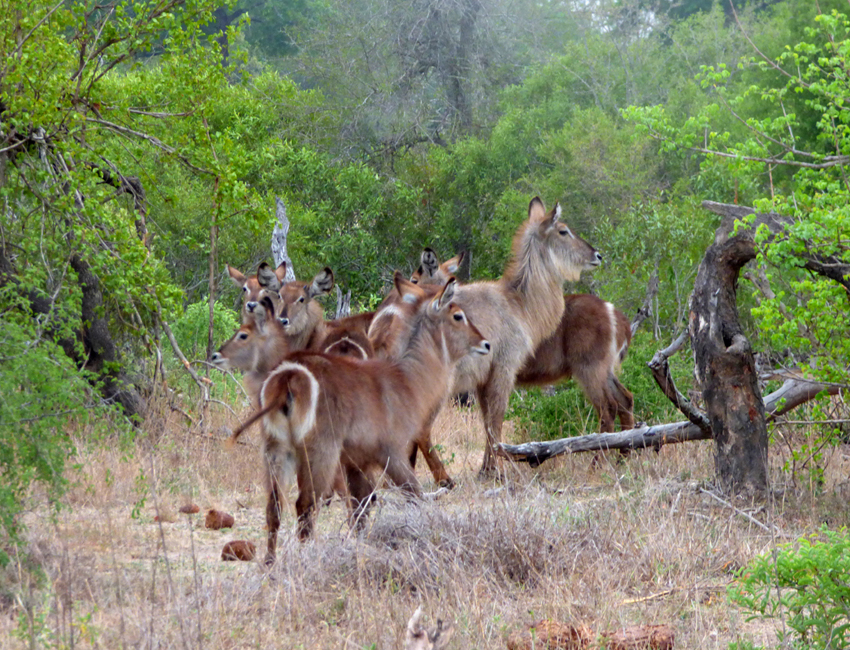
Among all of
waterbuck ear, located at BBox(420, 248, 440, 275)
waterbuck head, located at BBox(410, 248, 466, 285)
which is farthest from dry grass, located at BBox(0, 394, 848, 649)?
waterbuck ear, located at BBox(420, 248, 440, 275)

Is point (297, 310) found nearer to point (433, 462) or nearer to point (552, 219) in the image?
point (433, 462)

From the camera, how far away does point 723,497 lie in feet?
20.3

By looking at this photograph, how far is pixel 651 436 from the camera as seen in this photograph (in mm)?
7062

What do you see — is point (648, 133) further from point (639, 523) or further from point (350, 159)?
point (350, 159)

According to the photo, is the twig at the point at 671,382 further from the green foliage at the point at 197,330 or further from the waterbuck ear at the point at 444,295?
the green foliage at the point at 197,330

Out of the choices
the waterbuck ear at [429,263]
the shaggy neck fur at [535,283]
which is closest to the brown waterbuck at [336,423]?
the shaggy neck fur at [535,283]

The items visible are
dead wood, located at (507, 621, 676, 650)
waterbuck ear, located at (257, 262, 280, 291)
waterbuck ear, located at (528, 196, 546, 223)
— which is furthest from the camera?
waterbuck ear, located at (528, 196, 546, 223)

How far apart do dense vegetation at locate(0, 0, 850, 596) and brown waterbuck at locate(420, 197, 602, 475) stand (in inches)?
33.2

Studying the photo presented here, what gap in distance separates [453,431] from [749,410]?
427 cm

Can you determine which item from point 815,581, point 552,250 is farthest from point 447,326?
point 815,581

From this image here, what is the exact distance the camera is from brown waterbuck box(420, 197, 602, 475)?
8.49m

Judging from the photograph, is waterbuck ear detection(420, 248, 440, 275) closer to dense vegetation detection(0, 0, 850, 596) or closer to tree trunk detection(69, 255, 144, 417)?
dense vegetation detection(0, 0, 850, 596)

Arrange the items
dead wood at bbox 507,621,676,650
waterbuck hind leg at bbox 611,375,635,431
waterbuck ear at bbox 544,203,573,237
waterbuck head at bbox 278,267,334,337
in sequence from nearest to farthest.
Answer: dead wood at bbox 507,621,676,650
waterbuck head at bbox 278,267,334,337
waterbuck hind leg at bbox 611,375,635,431
waterbuck ear at bbox 544,203,573,237

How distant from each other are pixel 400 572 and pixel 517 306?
439 cm
